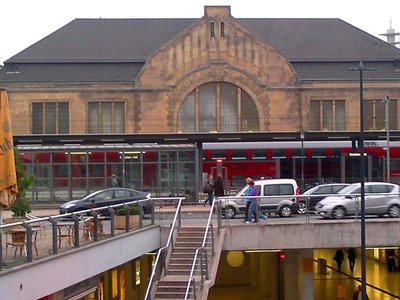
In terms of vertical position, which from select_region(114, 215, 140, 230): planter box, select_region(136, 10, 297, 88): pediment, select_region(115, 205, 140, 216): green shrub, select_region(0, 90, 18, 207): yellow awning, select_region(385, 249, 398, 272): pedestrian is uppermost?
select_region(136, 10, 297, 88): pediment

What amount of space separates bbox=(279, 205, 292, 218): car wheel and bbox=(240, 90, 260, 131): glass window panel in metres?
A: 37.6

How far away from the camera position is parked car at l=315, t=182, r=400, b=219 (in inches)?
1073

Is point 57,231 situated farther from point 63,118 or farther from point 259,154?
point 63,118

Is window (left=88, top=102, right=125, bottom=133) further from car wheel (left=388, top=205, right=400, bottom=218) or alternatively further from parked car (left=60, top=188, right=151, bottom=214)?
car wheel (left=388, top=205, right=400, bottom=218)

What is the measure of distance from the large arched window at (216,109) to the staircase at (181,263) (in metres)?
39.8

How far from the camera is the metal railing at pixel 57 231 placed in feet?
51.2

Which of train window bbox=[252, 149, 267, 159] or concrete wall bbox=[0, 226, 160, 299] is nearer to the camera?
concrete wall bbox=[0, 226, 160, 299]

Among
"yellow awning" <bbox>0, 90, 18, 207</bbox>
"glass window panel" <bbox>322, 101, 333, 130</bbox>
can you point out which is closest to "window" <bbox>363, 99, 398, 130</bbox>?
"glass window panel" <bbox>322, 101, 333, 130</bbox>

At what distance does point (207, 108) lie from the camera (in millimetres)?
65062

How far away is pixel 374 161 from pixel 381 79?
15545 millimetres

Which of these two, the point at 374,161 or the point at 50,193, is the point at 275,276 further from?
the point at 374,161

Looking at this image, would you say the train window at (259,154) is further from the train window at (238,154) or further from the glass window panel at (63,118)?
the glass window panel at (63,118)

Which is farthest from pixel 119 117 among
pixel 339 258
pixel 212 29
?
pixel 339 258

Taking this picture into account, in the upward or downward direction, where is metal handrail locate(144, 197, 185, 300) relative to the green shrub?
downward
